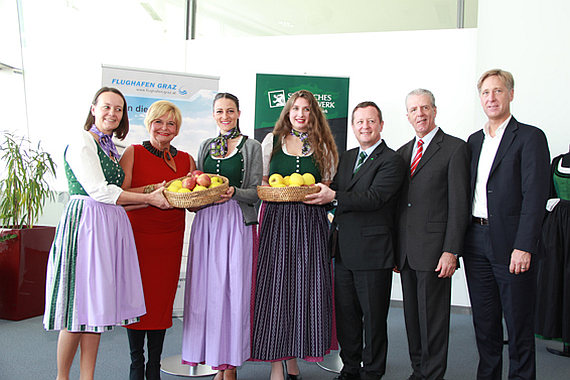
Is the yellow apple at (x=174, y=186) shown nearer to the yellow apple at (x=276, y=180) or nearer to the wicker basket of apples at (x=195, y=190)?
the wicker basket of apples at (x=195, y=190)

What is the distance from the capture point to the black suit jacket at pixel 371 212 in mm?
2496

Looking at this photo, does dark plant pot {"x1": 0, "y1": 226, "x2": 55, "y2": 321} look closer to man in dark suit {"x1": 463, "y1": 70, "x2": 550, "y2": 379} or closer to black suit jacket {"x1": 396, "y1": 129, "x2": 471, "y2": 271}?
black suit jacket {"x1": 396, "y1": 129, "x2": 471, "y2": 271}

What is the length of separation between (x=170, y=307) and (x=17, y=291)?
2541mm

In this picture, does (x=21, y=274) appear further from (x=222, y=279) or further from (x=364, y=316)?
(x=364, y=316)

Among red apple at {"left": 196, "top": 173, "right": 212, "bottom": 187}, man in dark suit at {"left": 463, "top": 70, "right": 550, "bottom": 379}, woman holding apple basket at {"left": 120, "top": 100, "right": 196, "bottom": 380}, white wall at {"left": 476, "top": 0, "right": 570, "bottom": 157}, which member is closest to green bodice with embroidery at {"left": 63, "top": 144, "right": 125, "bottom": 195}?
woman holding apple basket at {"left": 120, "top": 100, "right": 196, "bottom": 380}

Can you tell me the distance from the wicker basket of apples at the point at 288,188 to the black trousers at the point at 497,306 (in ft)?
3.16

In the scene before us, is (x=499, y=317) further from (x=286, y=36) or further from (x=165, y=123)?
(x=286, y=36)

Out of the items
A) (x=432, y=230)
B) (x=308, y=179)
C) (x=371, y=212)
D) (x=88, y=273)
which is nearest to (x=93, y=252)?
(x=88, y=273)

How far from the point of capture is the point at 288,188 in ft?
7.61

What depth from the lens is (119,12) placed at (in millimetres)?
5590

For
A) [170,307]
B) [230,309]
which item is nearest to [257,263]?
[230,309]

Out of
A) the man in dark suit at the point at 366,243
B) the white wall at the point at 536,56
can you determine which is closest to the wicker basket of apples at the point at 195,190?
the man in dark suit at the point at 366,243

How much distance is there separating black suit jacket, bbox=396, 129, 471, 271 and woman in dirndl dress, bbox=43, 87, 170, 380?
4.53 feet

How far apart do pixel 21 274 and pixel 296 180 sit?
3250mm
